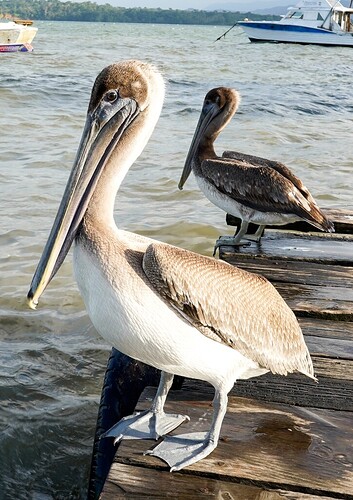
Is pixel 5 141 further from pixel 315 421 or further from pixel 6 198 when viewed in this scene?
pixel 315 421

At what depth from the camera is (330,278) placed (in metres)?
3.64

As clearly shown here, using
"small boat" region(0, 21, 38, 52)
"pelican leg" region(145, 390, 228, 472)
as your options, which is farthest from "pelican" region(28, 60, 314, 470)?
"small boat" region(0, 21, 38, 52)

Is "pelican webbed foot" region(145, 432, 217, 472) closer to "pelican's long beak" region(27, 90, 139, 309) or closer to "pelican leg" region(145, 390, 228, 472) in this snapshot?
"pelican leg" region(145, 390, 228, 472)

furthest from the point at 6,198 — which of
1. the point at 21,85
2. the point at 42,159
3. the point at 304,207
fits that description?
the point at 21,85

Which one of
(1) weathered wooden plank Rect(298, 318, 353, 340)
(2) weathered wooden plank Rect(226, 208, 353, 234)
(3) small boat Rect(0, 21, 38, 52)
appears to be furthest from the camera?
(3) small boat Rect(0, 21, 38, 52)

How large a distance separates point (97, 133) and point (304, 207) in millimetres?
2108

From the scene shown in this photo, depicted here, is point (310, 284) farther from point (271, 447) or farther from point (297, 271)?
point (271, 447)

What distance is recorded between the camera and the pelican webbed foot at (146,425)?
2.29 metres

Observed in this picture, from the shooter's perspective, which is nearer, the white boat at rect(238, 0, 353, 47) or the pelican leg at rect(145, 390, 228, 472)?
the pelican leg at rect(145, 390, 228, 472)

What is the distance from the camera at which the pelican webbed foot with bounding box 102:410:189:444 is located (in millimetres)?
2295

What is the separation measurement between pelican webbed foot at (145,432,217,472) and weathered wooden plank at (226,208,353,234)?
8.18ft

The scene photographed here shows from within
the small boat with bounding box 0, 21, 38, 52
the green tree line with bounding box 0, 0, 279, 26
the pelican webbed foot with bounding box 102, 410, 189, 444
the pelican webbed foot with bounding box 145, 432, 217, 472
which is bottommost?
the green tree line with bounding box 0, 0, 279, 26

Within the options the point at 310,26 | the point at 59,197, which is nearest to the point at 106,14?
the point at 310,26

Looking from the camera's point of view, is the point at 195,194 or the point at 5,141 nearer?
the point at 195,194
